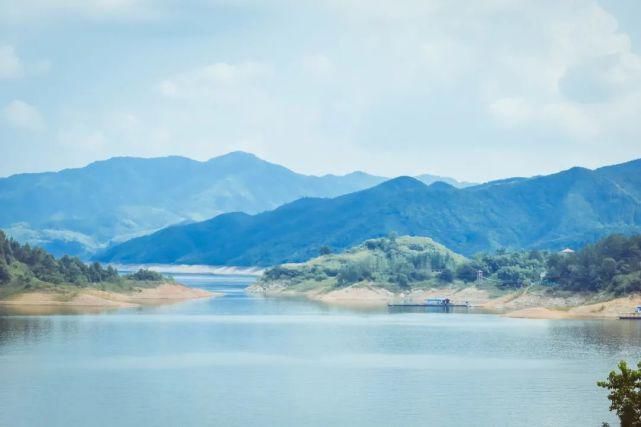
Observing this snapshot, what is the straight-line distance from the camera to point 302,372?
99.9 meters

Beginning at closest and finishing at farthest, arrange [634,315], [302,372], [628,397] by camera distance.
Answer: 1. [628,397]
2. [302,372]
3. [634,315]

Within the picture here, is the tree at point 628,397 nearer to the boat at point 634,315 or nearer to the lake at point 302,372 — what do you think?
the lake at point 302,372

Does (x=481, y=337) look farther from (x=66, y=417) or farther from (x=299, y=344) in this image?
(x=66, y=417)

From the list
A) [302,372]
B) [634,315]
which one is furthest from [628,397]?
[634,315]

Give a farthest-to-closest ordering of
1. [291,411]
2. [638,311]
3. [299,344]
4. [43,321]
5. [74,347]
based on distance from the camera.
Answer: [638,311] < [43,321] < [299,344] < [74,347] < [291,411]

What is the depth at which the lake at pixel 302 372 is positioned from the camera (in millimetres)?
75812

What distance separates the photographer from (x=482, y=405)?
80.3 m

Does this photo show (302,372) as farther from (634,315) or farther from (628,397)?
(634,315)

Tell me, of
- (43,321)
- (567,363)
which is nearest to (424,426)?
(567,363)

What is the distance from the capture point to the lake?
75812 mm

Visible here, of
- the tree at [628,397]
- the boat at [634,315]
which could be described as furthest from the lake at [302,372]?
the boat at [634,315]

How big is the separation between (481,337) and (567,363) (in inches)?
1275

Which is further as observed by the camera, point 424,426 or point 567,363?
point 567,363

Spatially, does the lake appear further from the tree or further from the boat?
the boat
